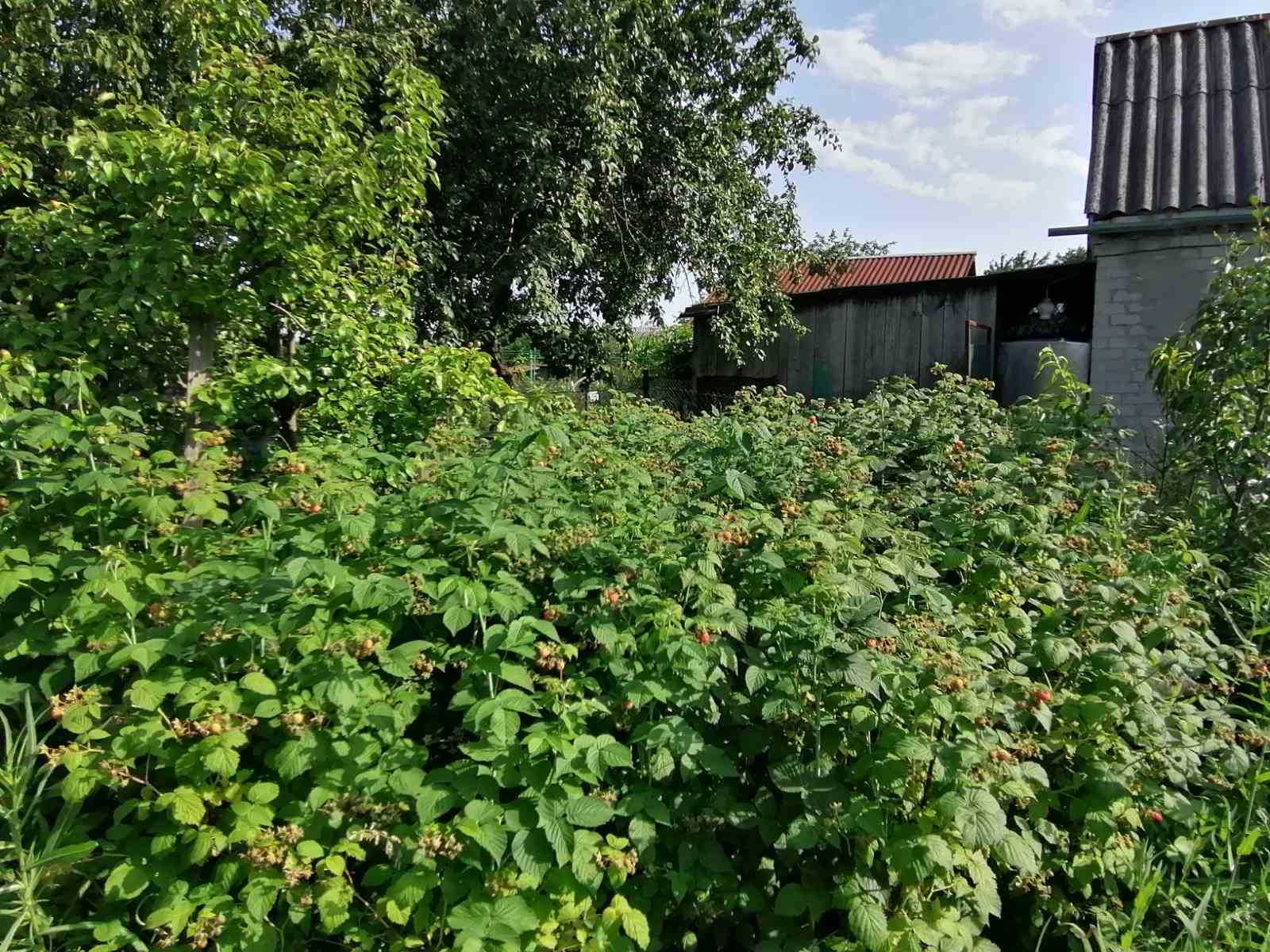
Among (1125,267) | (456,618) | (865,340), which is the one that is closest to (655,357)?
(865,340)

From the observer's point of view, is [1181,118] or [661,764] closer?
[661,764]

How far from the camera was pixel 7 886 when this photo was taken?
1.71 m

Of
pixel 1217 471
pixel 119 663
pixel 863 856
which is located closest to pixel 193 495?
pixel 119 663

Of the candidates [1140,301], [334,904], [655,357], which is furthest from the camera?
[655,357]

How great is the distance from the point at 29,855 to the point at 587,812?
1.28 m

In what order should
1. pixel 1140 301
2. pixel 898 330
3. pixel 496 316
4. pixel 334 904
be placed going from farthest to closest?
pixel 898 330
pixel 496 316
pixel 1140 301
pixel 334 904

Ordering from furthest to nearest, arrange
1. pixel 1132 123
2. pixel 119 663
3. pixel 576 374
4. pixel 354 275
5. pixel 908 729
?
pixel 576 374 < pixel 1132 123 < pixel 354 275 < pixel 908 729 < pixel 119 663

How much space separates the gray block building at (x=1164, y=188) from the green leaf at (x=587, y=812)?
562 centimetres

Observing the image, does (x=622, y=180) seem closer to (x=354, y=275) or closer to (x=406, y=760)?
(x=354, y=275)

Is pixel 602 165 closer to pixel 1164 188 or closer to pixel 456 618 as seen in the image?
pixel 1164 188

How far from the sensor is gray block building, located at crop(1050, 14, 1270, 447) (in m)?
6.12

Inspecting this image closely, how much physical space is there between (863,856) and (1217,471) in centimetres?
315

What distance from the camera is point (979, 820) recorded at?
1.64 meters

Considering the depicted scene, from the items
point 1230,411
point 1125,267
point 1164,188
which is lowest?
point 1230,411
